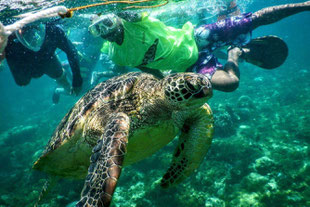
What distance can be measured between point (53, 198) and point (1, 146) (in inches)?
345

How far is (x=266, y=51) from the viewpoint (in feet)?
14.9

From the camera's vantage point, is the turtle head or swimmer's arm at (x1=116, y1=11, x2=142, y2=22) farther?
swimmer's arm at (x1=116, y1=11, x2=142, y2=22)

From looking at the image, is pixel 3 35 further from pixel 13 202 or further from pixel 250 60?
pixel 13 202

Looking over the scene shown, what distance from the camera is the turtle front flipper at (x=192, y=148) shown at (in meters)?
2.38

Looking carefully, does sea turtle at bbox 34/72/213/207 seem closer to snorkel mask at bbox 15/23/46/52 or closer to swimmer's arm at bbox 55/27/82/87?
swimmer's arm at bbox 55/27/82/87

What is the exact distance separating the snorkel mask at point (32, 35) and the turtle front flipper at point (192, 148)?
423 centimetres

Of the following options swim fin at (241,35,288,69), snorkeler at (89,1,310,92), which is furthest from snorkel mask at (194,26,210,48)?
swim fin at (241,35,288,69)

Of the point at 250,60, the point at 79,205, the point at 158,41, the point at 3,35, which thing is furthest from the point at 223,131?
the point at 3,35

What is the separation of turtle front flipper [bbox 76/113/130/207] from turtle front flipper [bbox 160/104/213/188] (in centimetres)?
95

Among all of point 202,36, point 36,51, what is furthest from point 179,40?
point 36,51

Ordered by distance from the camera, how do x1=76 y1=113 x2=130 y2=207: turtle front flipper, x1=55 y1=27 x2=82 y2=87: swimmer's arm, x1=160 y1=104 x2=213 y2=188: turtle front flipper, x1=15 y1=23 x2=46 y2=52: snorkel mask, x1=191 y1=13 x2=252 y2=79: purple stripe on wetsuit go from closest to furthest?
x1=76 y1=113 x2=130 y2=207: turtle front flipper < x1=160 y1=104 x2=213 y2=188: turtle front flipper < x1=191 y1=13 x2=252 y2=79: purple stripe on wetsuit < x1=15 y1=23 x2=46 y2=52: snorkel mask < x1=55 y1=27 x2=82 y2=87: swimmer's arm

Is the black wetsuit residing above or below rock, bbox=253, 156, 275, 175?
above

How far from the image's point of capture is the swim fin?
4.41 metres

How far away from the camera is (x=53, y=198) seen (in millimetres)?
4578
